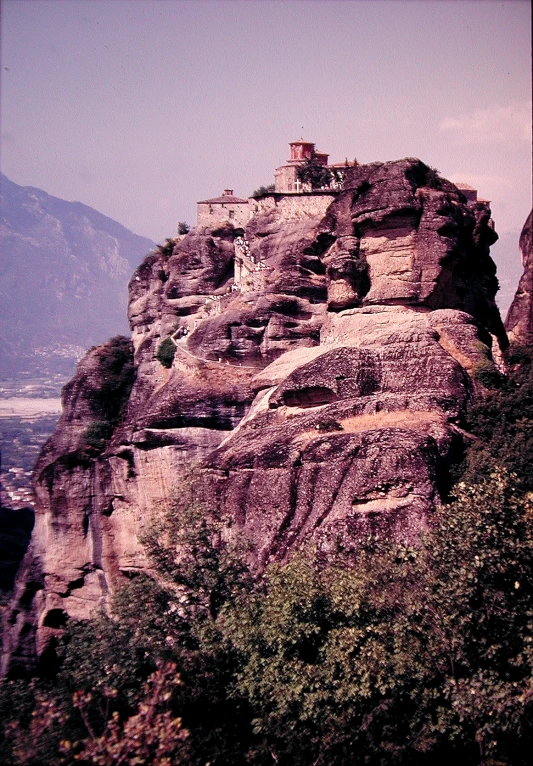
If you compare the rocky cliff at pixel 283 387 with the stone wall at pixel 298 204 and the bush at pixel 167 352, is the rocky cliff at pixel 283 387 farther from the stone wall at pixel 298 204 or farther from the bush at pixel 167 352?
the stone wall at pixel 298 204

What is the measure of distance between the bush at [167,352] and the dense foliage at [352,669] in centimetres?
2772

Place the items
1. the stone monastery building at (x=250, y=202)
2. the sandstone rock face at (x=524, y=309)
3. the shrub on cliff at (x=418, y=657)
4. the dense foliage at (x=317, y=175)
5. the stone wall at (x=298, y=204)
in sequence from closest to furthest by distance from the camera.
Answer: the shrub on cliff at (x=418, y=657), the sandstone rock face at (x=524, y=309), the stone wall at (x=298, y=204), the stone monastery building at (x=250, y=202), the dense foliage at (x=317, y=175)

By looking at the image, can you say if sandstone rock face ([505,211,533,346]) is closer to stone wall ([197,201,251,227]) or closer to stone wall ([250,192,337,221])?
stone wall ([250,192,337,221])

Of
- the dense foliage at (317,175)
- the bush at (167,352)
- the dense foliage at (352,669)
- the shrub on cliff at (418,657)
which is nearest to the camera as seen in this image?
the dense foliage at (352,669)

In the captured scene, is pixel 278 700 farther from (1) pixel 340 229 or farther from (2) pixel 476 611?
(1) pixel 340 229

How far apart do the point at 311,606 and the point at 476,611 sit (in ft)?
14.1

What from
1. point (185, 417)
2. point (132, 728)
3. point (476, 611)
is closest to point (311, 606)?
point (476, 611)

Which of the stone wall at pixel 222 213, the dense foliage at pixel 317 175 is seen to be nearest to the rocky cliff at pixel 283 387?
the stone wall at pixel 222 213

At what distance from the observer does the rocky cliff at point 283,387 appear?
→ 36625 mm

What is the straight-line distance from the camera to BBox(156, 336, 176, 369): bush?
5734cm

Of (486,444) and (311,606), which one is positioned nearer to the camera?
(311,606)

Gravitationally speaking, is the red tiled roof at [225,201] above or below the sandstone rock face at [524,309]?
above

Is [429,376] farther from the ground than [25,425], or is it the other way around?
[429,376]

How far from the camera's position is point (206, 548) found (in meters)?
33.5
